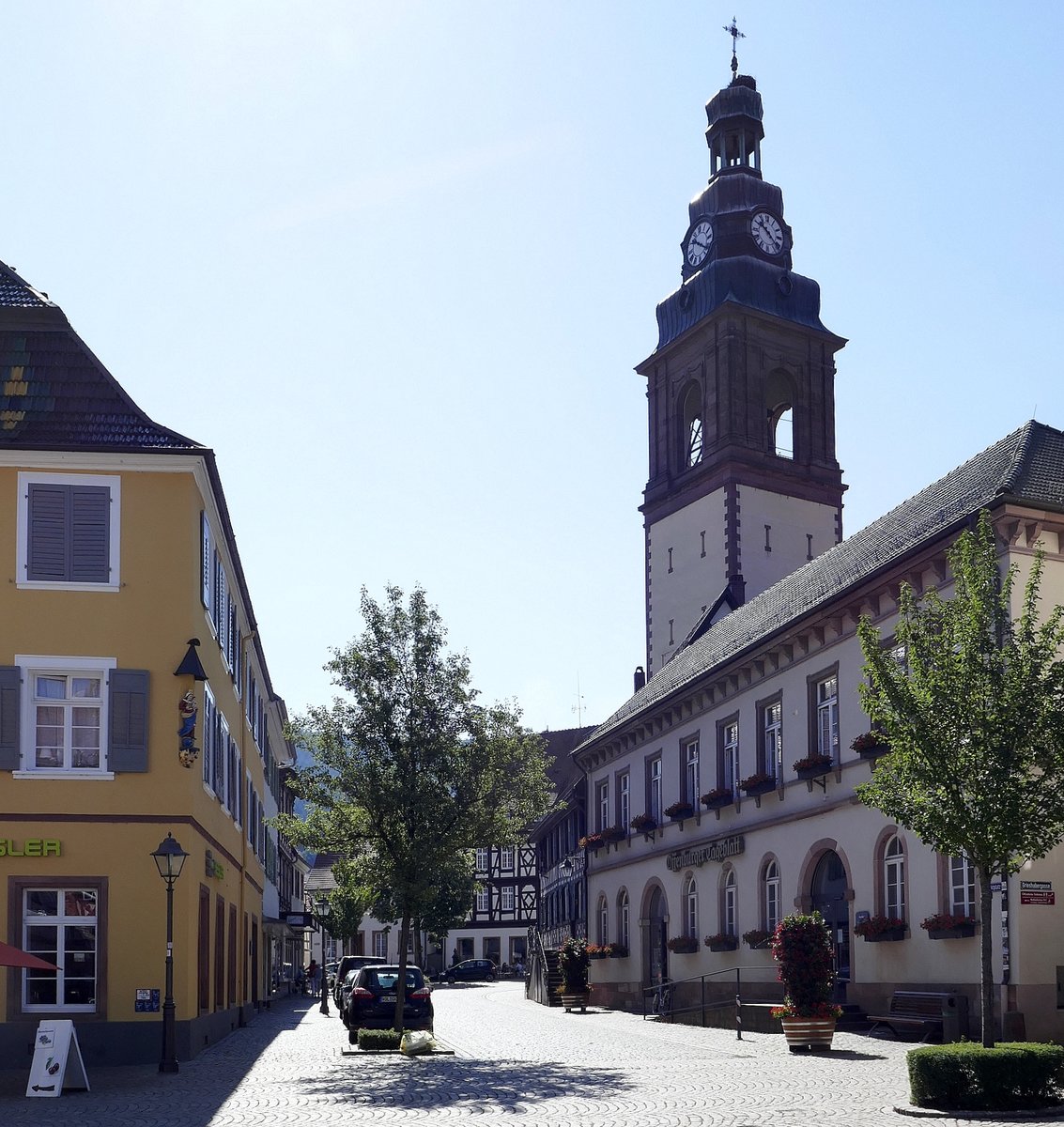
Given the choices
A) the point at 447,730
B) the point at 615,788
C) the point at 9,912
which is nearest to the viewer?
the point at 9,912

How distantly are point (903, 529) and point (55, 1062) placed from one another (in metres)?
18.8

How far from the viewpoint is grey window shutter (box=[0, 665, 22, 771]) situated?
2281cm

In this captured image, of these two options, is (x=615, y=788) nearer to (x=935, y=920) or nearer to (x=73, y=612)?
(x=935, y=920)

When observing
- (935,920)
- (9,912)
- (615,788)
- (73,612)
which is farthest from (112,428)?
(615,788)

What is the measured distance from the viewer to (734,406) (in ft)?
198

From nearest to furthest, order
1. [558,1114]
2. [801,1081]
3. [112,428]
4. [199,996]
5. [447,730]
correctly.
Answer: [558,1114] < [801,1081] < [112,428] < [199,996] < [447,730]

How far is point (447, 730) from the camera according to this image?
91.4 feet

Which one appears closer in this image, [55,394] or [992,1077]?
[992,1077]

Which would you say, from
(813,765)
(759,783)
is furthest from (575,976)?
(813,765)

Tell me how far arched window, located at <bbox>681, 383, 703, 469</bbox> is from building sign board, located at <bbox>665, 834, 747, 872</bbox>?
26.2m

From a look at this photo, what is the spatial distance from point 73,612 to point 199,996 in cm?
696

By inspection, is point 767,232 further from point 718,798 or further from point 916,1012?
point 916,1012

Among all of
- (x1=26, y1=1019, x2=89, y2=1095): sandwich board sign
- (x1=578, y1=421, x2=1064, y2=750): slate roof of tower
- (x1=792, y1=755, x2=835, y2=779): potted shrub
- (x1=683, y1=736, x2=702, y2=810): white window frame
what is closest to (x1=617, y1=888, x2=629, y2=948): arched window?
(x1=578, y1=421, x2=1064, y2=750): slate roof of tower

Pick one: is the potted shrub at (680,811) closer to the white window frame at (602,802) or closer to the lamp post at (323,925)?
the white window frame at (602,802)
